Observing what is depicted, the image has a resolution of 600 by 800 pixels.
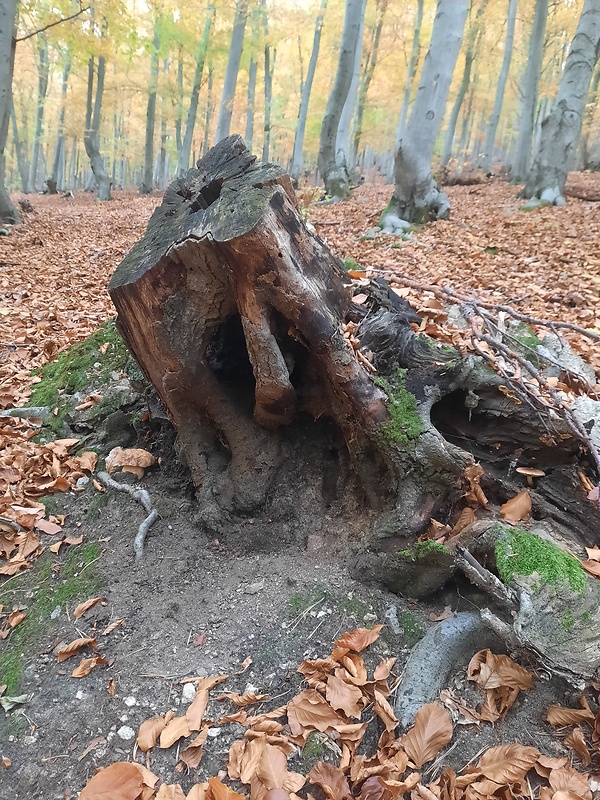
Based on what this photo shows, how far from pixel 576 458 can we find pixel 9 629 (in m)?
2.63

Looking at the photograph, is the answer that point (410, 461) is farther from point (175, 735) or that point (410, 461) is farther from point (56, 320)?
point (56, 320)

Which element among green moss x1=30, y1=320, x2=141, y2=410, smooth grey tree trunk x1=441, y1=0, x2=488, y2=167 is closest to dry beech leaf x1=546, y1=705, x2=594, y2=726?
green moss x1=30, y1=320, x2=141, y2=410

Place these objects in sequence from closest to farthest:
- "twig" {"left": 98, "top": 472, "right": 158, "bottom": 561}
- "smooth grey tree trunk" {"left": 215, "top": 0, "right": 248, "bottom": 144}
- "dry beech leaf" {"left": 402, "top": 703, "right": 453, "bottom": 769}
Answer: "dry beech leaf" {"left": 402, "top": 703, "right": 453, "bottom": 769} → "twig" {"left": 98, "top": 472, "right": 158, "bottom": 561} → "smooth grey tree trunk" {"left": 215, "top": 0, "right": 248, "bottom": 144}

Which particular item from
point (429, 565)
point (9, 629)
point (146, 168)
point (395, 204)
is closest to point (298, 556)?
point (429, 565)

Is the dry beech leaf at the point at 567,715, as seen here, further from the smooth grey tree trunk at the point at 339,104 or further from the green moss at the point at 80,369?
the smooth grey tree trunk at the point at 339,104

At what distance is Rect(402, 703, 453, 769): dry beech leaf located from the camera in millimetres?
1594

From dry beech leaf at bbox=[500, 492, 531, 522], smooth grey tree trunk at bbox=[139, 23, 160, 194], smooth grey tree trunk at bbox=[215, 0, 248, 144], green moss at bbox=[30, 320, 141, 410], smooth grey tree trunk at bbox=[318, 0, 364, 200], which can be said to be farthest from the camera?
smooth grey tree trunk at bbox=[139, 23, 160, 194]

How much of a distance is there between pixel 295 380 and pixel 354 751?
1599 millimetres

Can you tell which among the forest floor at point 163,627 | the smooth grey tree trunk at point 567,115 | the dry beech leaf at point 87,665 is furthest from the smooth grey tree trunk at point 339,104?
the dry beech leaf at point 87,665

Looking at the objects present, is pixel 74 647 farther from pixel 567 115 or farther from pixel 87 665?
pixel 567 115

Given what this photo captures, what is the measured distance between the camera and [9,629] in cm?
219

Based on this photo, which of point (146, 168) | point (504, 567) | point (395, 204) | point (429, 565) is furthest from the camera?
point (146, 168)

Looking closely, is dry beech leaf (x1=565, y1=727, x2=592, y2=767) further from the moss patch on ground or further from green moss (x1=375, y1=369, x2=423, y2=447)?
the moss patch on ground

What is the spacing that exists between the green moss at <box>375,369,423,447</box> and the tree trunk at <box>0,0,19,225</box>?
10381mm
